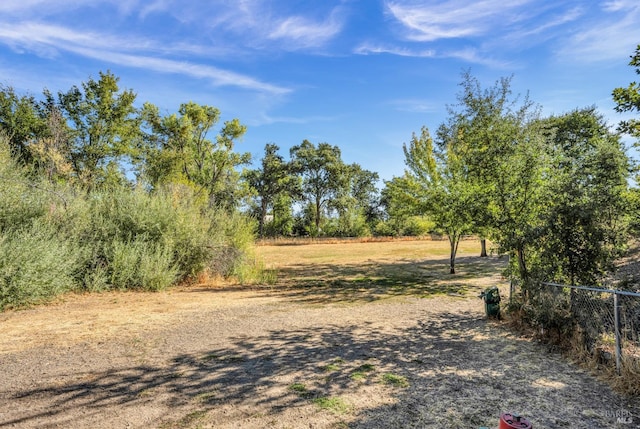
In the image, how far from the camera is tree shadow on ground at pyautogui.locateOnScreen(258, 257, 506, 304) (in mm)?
9898

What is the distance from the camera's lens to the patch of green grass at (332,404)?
3.25 metres

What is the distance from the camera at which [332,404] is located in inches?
132

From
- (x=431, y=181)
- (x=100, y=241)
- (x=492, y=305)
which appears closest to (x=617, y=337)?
(x=492, y=305)

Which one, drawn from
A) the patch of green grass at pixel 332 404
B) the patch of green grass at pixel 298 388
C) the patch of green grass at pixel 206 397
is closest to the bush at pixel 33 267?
the patch of green grass at pixel 206 397

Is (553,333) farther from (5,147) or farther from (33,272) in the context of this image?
(5,147)

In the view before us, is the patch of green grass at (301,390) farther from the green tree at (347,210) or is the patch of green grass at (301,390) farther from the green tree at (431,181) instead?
the green tree at (347,210)

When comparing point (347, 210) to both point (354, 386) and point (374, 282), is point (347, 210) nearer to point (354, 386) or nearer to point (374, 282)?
point (374, 282)

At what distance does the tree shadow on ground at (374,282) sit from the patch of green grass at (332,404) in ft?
17.9

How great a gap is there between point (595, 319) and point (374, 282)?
8.01 meters

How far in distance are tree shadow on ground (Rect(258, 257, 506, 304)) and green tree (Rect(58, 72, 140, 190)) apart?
18.9 m

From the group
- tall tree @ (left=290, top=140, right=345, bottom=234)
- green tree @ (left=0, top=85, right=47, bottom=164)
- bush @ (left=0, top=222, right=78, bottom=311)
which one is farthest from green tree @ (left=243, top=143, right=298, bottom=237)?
bush @ (left=0, top=222, right=78, bottom=311)

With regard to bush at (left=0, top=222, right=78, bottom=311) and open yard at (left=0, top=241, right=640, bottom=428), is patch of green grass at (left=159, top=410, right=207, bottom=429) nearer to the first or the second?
open yard at (left=0, top=241, right=640, bottom=428)

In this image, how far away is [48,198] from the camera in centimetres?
1045

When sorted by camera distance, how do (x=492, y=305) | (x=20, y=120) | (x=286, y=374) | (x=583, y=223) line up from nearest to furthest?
1. (x=286, y=374)
2. (x=583, y=223)
3. (x=492, y=305)
4. (x=20, y=120)
